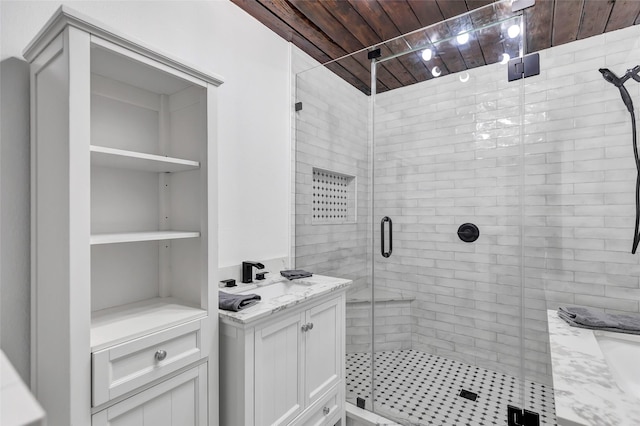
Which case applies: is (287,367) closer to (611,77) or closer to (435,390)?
(435,390)

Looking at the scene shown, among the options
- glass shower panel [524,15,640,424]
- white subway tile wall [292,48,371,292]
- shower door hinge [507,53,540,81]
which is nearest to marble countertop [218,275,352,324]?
white subway tile wall [292,48,371,292]

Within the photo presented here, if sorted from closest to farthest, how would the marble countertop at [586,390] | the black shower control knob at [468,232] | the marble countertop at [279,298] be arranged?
the marble countertop at [586,390] → the marble countertop at [279,298] → the black shower control knob at [468,232]

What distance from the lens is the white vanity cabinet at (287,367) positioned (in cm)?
129

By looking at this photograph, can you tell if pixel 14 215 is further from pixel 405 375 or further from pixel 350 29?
pixel 405 375

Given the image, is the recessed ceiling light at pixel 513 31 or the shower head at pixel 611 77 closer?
the recessed ceiling light at pixel 513 31

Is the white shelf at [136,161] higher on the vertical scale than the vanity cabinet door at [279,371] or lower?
higher

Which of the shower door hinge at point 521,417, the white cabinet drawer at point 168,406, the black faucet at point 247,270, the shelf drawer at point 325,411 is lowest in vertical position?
the shower door hinge at point 521,417

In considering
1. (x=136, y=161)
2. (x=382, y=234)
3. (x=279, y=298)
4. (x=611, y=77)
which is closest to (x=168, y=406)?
(x=279, y=298)

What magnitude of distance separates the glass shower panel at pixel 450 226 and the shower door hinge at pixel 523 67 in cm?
4

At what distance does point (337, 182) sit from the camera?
2.64m

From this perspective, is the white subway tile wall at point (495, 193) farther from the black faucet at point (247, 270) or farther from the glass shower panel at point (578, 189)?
the black faucet at point (247, 270)

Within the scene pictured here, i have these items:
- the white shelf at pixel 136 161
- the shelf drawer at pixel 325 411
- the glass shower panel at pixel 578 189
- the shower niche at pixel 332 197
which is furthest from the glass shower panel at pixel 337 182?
the glass shower panel at pixel 578 189

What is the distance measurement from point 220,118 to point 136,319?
45.9 inches

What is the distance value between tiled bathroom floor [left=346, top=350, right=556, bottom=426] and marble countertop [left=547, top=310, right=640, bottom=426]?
30.2 inches
